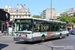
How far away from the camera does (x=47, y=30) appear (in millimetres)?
14148

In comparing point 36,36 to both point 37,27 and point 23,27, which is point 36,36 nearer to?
point 37,27

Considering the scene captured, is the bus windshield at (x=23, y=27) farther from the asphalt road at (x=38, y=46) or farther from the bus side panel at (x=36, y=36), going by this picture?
the asphalt road at (x=38, y=46)

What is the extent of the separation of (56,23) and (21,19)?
6117mm

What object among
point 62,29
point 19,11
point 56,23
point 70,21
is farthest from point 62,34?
point 19,11

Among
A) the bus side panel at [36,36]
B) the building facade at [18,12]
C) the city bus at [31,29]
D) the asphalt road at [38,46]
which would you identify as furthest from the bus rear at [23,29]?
the building facade at [18,12]

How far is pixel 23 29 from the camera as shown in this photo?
11680 millimetres

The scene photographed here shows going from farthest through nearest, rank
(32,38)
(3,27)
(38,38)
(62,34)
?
(3,27) → (62,34) → (38,38) → (32,38)

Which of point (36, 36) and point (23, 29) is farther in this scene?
point (36, 36)

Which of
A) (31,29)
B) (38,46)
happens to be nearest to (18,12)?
(31,29)

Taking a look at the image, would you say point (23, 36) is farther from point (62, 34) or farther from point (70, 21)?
point (70, 21)

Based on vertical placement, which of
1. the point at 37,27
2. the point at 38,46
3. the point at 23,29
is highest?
the point at 37,27

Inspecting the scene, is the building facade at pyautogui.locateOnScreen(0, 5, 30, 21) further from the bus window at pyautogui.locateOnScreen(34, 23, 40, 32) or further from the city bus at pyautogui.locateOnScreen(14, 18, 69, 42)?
the bus window at pyautogui.locateOnScreen(34, 23, 40, 32)

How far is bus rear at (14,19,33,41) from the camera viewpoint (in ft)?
36.9

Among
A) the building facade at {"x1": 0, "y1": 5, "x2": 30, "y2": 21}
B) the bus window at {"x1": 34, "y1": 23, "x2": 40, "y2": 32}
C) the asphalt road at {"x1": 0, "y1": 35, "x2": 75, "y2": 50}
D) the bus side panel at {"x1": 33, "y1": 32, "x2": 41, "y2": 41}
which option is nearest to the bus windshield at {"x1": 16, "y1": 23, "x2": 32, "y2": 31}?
the bus window at {"x1": 34, "y1": 23, "x2": 40, "y2": 32}
